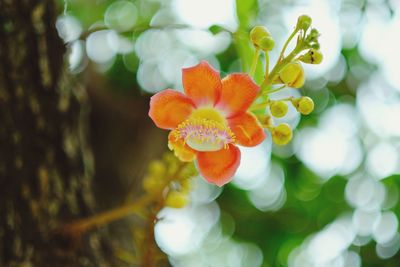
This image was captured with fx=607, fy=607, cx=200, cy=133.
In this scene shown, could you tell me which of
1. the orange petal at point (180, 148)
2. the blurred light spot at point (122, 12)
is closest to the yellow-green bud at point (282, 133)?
the orange petal at point (180, 148)

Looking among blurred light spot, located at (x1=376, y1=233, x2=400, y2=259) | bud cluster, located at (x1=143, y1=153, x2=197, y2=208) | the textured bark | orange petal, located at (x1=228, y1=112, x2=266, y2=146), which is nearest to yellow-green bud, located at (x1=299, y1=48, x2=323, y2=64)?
orange petal, located at (x1=228, y1=112, x2=266, y2=146)

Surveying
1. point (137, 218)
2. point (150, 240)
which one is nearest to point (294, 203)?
point (137, 218)

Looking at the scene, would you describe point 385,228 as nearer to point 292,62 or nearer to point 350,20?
point 350,20

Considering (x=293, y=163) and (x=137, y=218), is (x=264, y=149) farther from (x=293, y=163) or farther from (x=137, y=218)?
(x=137, y=218)

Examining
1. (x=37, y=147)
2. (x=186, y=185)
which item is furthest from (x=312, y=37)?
(x=37, y=147)

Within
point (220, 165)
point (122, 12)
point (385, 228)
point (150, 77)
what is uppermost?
point (220, 165)

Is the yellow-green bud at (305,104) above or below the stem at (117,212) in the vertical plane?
above

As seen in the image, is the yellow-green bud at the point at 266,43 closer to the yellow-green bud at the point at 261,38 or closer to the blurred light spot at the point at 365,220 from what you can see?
the yellow-green bud at the point at 261,38
